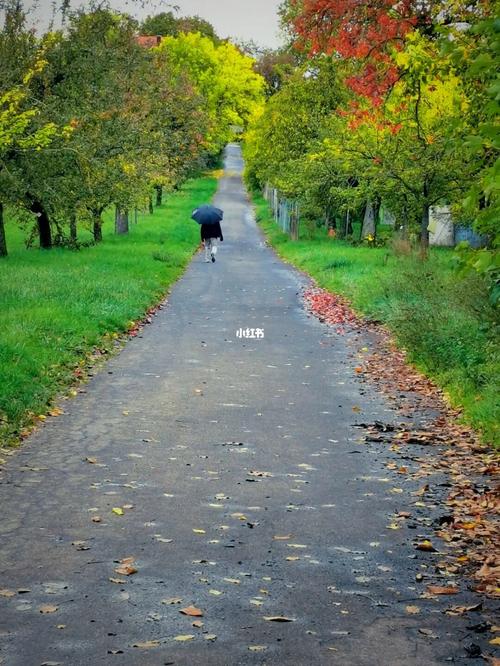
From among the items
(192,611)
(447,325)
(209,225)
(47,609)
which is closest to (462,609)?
(192,611)

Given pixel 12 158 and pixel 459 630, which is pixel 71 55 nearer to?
pixel 12 158

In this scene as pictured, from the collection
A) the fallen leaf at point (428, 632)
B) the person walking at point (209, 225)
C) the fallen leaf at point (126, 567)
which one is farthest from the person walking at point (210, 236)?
the fallen leaf at point (428, 632)

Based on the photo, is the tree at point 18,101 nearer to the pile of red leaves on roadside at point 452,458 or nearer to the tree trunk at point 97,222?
the tree trunk at point 97,222

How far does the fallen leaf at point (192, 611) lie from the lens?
5.23 m

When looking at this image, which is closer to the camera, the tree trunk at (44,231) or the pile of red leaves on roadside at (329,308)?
the pile of red leaves on roadside at (329,308)

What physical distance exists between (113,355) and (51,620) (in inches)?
404

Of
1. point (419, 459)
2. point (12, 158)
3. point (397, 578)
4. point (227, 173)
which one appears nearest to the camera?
point (397, 578)

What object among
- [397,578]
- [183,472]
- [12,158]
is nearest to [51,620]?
[397,578]

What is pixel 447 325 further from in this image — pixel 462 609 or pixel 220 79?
pixel 220 79

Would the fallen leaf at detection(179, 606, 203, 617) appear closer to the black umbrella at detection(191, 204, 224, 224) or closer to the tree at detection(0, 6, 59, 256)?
the tree at detection(0, 6, 59, 256)

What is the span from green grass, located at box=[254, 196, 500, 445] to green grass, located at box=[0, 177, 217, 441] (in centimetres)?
529

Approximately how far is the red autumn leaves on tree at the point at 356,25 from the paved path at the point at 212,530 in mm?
4489

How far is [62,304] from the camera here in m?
18.2

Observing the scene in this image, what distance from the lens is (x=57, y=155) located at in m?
27.7
